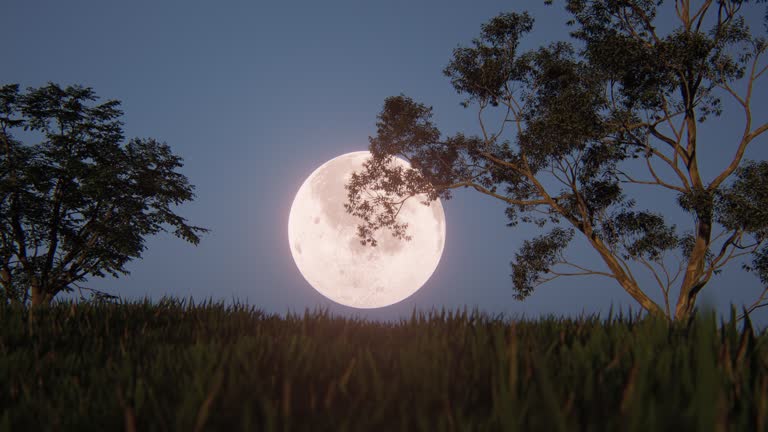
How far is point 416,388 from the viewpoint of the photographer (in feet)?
6.64

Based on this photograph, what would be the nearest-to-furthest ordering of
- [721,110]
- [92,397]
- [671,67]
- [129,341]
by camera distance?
[92,397] → [129,341] → [671,67] → [721,110]

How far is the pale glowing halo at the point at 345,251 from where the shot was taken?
2852 centimetres

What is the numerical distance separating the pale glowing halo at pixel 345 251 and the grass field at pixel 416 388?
23751 mm

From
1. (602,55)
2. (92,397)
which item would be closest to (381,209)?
(602,55)

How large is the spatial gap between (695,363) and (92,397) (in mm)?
2887

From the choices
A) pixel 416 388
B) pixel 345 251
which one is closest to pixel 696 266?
pixel 345 251

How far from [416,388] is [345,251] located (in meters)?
27.5

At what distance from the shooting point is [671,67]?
67.0ft

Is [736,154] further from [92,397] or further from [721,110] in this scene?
[92,397]

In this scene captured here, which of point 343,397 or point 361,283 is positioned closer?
point 343,397

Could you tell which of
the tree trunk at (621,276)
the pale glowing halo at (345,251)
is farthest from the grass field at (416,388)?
the pale glowing halo at (345,251)

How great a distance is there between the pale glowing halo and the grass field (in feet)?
77.9

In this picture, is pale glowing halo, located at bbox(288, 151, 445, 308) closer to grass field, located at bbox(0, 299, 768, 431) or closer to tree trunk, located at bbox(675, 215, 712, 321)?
tree trunk, located at bbox(675, 215, 712, 321)

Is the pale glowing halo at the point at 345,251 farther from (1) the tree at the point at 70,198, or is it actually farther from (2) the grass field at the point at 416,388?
(2) the grass field at the point at 416,388
